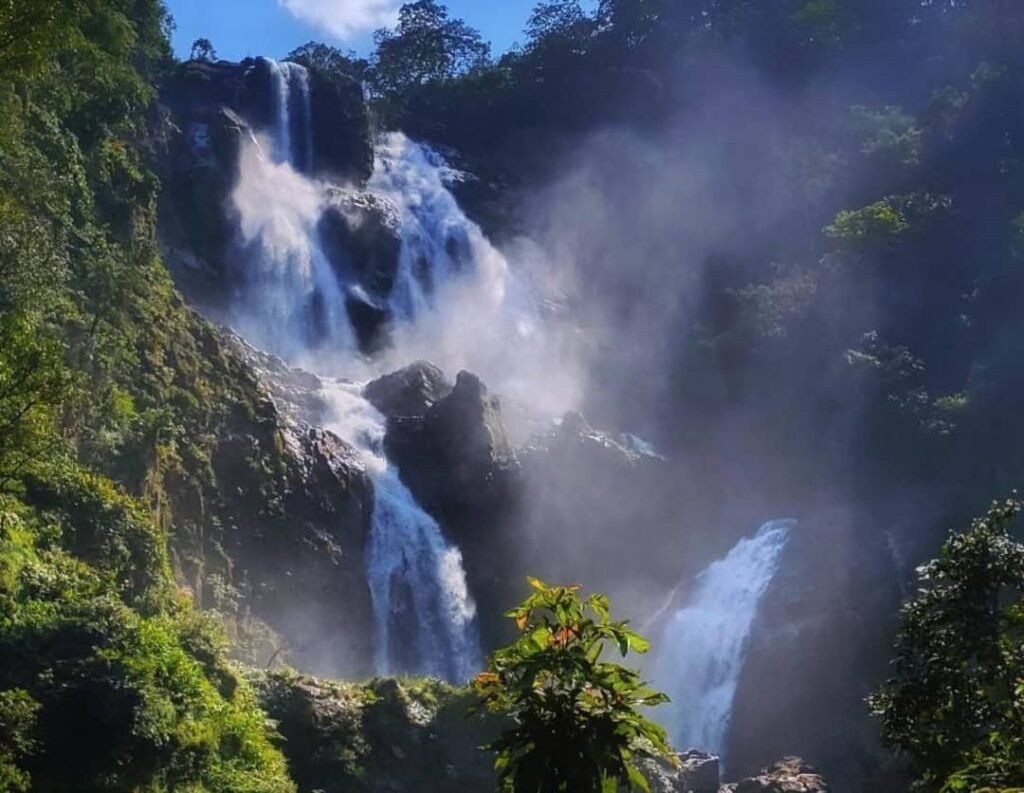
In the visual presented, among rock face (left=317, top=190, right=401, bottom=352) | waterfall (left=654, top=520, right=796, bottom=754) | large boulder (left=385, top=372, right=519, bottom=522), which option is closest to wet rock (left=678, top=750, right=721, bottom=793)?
waterfall (left=654, top=520, right=796, bottom=754)

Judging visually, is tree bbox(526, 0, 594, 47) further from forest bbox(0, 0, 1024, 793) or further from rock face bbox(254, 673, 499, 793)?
rock face bbox(254, 673, 499, 793)

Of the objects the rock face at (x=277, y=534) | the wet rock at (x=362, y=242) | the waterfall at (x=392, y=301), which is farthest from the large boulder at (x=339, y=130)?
the rock face at (x=277, y=534)

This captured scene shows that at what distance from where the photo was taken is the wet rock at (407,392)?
38.0 meters

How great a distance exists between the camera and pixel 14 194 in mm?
20062

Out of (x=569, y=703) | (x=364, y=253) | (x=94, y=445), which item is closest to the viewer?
(x=569, y=703)

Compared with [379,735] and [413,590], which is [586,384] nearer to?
[413,590]

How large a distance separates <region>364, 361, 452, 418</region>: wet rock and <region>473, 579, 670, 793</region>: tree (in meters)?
31.3

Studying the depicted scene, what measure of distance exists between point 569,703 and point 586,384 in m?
46.3

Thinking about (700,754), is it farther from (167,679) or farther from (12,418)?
(12,418)

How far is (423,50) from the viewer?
79.6 meters

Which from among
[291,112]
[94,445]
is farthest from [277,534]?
[291,112]

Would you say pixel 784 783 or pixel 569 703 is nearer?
pixel 569 703

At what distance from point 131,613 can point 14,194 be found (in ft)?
33.7

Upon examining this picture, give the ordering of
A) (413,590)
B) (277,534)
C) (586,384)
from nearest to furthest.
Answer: (277,534) < (413,590) < (586,384)
